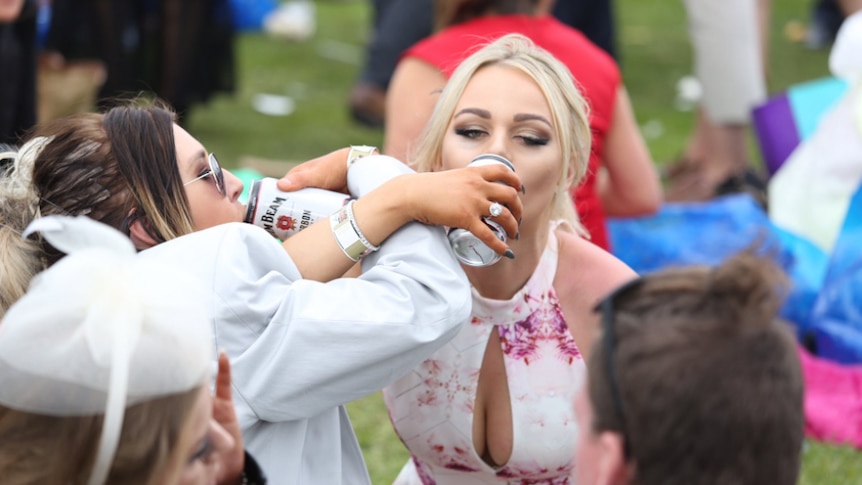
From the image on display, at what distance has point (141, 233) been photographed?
1.92 metres

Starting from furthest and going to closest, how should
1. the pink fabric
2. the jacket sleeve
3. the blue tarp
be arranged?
the blue tarp, the pink fabric, the jacket sleeve

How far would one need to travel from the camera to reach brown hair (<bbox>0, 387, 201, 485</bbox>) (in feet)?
4.60

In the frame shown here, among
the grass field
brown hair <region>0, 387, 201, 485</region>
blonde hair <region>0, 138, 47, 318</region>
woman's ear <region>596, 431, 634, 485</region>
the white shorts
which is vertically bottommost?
the grass field

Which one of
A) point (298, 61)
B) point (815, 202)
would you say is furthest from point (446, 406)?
point (298, 61)

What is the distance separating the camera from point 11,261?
183 cm

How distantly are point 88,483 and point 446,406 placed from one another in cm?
102

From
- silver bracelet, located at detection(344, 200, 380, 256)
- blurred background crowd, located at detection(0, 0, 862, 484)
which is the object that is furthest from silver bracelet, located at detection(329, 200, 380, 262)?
blurred background crowd, located at detection(0, 0, 862, 484)

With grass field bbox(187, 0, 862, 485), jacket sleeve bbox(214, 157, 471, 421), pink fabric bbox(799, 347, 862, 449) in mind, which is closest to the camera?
jacket sleeve bbox(214, 157, 471, 421)

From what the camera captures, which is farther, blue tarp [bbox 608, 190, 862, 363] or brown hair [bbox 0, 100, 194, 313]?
blue tarp [bbox 608, 190, 862, 363]

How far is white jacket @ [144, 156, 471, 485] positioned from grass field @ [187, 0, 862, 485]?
5001mm

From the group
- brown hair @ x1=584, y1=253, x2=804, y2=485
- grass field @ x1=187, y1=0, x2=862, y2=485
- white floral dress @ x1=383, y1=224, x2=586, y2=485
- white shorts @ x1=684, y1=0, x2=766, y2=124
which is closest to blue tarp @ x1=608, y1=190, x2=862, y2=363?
white shorts @ x1=684, y1=0, x2=766, y2=124

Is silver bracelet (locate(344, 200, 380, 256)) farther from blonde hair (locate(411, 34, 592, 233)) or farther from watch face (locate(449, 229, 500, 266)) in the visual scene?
blonde hair (locate(411, 34, 592, 233))

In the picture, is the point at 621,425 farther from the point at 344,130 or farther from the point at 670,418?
the point at 344,130

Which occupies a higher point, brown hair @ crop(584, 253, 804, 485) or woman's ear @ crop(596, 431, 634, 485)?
brown hair @ crop(584, 253, 804, 485)
